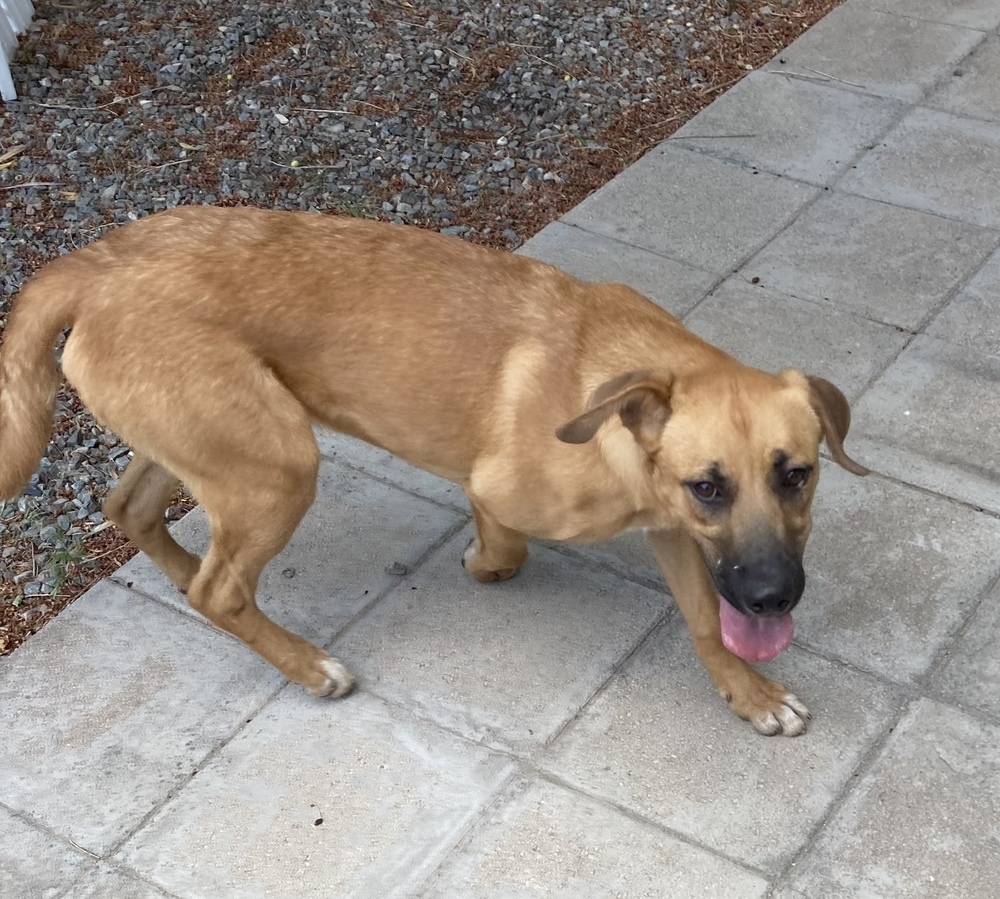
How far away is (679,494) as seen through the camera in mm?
3566

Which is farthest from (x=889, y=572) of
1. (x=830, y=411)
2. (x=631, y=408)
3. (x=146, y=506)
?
(x=146, y=506)

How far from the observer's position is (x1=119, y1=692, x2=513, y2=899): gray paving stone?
3.70 m

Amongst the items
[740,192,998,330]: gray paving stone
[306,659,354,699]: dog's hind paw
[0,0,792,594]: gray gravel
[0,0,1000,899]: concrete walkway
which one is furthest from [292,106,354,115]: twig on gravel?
[306,659,354,699]: dog's hind paw

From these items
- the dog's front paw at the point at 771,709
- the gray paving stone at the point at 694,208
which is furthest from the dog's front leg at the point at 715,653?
the gray paving stone at the point at 694,208

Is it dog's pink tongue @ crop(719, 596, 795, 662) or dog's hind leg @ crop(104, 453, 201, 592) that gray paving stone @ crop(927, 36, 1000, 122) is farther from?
dog's hind leg @ crop(104, 453, 201, 592)

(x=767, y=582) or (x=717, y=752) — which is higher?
(x=767, y=582)

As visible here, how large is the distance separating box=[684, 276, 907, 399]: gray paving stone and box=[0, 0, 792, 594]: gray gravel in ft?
4.06

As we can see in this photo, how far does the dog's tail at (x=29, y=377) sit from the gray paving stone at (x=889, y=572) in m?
2.56

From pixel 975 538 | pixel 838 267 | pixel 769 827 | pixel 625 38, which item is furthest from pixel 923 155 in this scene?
pixel 769 827

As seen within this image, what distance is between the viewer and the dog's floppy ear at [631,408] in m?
3.38

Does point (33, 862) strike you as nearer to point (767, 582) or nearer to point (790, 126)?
point (767, 582)

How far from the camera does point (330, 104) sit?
7.50 meters

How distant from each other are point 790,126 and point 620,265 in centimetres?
173

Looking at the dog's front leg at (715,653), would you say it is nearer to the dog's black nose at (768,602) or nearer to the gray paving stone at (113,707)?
the dog's black nose at (768,602)
